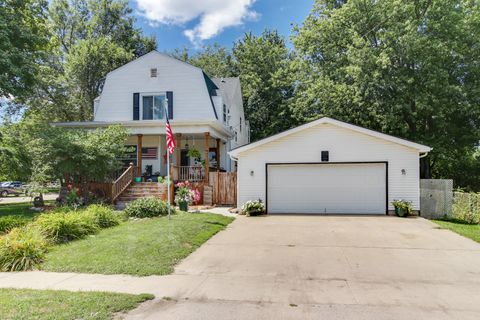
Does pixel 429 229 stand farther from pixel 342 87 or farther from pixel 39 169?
pixel 39 169

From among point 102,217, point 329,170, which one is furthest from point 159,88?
point 329,170

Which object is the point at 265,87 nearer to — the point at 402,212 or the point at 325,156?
the point at 325,156

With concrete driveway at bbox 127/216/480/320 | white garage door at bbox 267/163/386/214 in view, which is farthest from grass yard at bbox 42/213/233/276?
white garage door at bbox 267/163/386/214

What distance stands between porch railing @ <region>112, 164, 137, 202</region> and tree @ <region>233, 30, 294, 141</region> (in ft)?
48.0

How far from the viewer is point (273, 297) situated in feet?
15.8

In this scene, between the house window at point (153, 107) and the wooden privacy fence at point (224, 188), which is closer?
the wooden privacy fence at point (224, 188)

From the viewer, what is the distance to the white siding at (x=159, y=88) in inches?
737

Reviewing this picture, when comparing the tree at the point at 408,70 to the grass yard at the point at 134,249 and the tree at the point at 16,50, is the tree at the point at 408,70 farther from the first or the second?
the tree at the point at 16,50

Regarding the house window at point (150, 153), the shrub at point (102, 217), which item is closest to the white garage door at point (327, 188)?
the shrub at point (102, 217)

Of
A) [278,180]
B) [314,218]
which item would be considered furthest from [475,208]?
[278,180]

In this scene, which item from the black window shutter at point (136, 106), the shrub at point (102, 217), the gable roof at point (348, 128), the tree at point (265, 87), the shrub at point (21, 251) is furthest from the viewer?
the tree at point (265, 87)

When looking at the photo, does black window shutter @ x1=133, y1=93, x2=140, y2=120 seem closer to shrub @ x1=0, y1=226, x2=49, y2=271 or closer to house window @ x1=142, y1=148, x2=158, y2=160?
house window @ x1=142, y1=148, x2=158, y2=160

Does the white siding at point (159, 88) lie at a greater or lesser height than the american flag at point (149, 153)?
greater

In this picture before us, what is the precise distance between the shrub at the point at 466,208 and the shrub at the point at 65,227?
13072 millimetres
